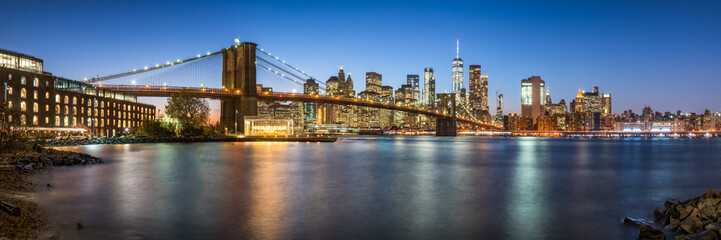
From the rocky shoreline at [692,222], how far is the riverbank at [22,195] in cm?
1102

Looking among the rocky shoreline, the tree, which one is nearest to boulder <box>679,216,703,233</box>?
the rocky shoreline

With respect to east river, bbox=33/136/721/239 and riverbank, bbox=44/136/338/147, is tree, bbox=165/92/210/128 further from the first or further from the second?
east river, bbox=33/136/721/239

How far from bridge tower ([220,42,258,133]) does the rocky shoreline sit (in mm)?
65823


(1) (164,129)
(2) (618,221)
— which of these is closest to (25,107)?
(1) (164,129)

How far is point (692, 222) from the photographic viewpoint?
343 inches

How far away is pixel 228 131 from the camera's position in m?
76.6

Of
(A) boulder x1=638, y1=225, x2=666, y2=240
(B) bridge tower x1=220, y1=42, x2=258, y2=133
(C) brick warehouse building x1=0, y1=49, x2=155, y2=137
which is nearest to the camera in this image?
(A) boulder x1=638, y1=225, x2=666, y2=240

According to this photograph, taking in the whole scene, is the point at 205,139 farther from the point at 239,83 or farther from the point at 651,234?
the point at 651,234

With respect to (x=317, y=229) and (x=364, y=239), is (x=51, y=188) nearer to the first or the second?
(x=317, y=229)

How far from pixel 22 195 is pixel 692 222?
15808mm

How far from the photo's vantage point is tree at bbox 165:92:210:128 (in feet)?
212

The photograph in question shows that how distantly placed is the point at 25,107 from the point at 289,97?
37.1 meters

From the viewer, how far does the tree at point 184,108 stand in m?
64.7

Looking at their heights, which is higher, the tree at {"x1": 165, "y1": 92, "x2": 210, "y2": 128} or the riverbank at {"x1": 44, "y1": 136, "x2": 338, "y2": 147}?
the tree at {"x1": 165, "y1": 92, "x2": 210, "y2": 128}
